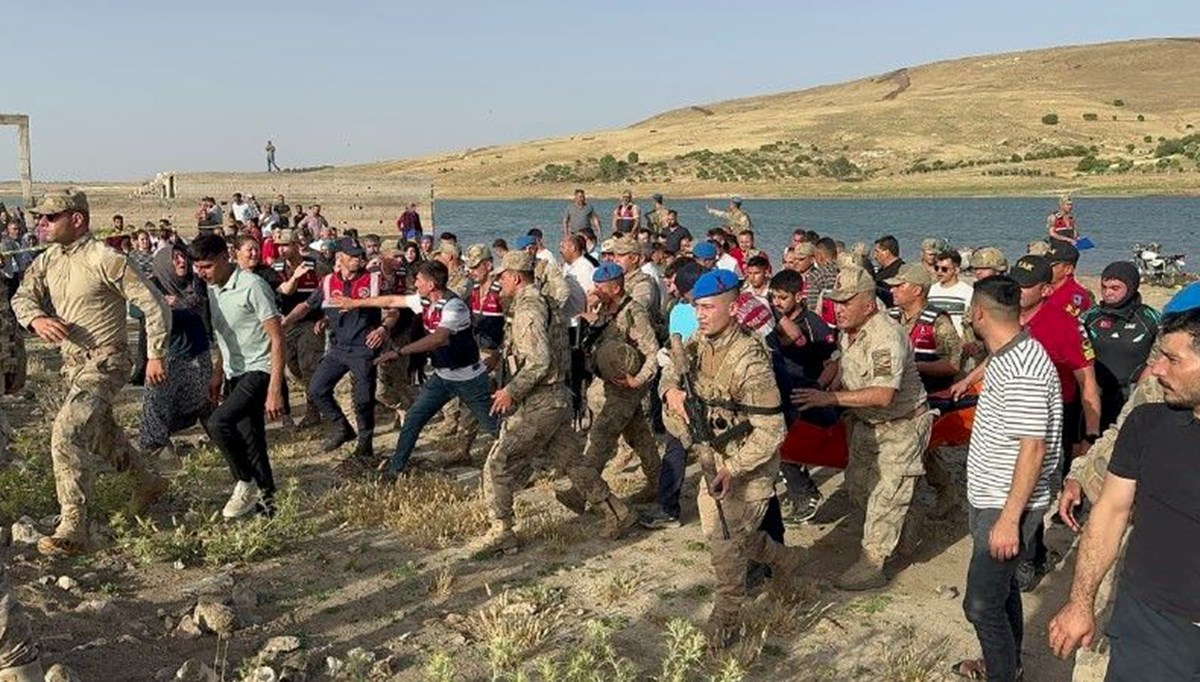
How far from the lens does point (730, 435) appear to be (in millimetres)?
4895

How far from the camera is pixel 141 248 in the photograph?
16625 millimetres

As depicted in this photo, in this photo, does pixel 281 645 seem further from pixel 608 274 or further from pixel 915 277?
pixel 915 277

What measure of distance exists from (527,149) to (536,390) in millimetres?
101853

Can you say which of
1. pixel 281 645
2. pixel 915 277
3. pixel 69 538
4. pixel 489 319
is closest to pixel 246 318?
pixel 69 538

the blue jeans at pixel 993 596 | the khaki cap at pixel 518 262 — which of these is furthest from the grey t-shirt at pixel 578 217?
the blue jeans at pixel 993 596

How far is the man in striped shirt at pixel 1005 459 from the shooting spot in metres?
3.89

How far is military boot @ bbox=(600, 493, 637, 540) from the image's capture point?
649cm

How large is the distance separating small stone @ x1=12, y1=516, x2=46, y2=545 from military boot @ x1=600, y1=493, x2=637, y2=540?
12.0 ft

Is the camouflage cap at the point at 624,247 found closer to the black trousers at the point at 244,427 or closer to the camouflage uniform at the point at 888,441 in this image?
the camouflage uniform at the point at 888,441

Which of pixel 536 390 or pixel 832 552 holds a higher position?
pixel 536 390

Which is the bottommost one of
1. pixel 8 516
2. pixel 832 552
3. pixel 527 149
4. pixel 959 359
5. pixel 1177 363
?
pixel 832 552

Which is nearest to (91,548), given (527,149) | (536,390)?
(536,390)

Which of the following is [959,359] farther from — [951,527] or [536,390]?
[536,390]

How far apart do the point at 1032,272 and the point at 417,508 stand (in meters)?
4.43
